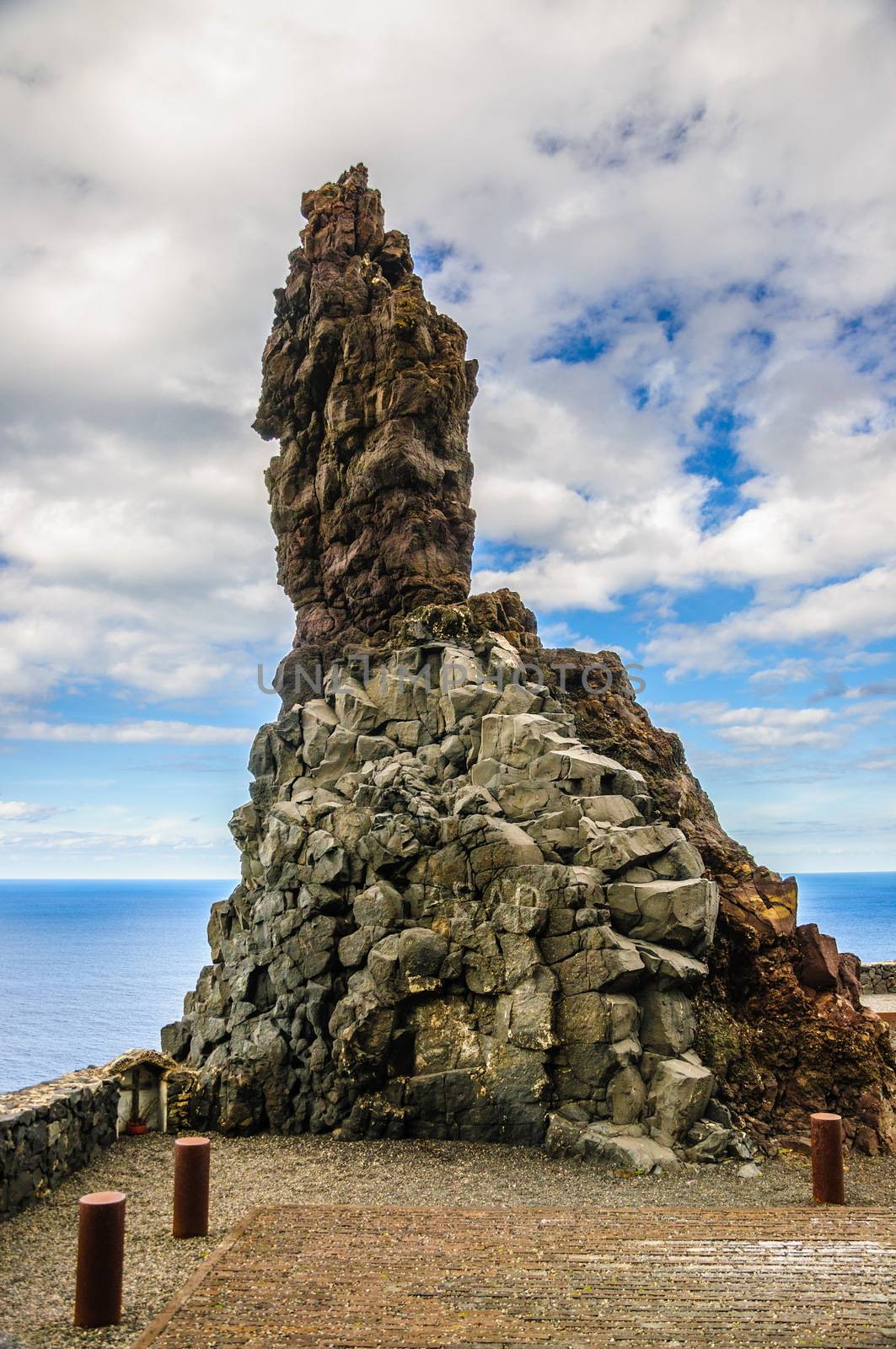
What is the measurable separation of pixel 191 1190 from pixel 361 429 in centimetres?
2338

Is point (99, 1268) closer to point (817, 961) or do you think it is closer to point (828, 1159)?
point (828, 1159)

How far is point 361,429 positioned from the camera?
31.6 meters

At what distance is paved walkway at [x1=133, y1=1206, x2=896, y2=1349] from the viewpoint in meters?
11.0

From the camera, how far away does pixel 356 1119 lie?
70.7 feet

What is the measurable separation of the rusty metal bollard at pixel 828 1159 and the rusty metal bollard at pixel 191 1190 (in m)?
10.5

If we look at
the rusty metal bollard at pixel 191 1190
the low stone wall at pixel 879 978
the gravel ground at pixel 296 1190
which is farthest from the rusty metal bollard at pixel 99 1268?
the low stone wall at pixel 879 978

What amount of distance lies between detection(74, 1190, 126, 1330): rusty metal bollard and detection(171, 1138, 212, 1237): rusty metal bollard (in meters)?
2.95

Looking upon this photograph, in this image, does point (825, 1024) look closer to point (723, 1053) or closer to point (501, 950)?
point (723, 1053)

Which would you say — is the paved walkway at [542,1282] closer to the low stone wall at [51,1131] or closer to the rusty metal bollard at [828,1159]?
the rusty metal bollard at [828,1159]

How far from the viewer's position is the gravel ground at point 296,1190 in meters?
13.1

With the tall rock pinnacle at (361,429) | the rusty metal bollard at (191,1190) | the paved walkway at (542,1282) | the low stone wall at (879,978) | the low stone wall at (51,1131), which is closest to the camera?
the paved walkway at (542,1282)

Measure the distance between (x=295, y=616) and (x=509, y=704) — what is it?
34.8 feet

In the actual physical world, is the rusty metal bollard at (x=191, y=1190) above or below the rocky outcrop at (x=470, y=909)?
below

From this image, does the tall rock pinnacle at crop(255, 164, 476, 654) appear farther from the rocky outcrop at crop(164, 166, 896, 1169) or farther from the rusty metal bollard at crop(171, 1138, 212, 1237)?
the rusty metal bollard at crop(171, 1138, 212, 1237)
